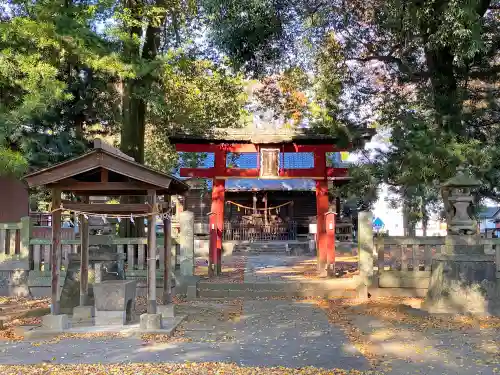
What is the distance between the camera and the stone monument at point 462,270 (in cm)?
999

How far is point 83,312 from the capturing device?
379 inches

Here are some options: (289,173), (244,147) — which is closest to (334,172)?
(289,173)

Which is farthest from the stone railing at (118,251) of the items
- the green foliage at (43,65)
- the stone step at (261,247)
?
the stone step at (261,247)

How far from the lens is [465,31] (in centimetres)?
1013

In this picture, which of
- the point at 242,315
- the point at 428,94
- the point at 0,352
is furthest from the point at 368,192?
the point at 0,352

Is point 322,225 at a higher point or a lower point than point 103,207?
lower

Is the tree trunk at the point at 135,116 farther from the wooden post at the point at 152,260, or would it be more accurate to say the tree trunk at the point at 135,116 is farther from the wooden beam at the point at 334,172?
the wooden post at the point at 152,260

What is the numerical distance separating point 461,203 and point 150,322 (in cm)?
674

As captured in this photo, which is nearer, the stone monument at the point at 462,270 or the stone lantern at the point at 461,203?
the stone monument at the point at 462,270

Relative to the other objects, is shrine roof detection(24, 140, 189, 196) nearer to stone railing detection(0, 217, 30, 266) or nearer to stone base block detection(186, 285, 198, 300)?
stone railing detection(0, 217, 30, 266)

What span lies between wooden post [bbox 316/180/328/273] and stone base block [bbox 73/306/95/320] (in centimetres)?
825

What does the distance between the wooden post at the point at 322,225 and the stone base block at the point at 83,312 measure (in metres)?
8.25

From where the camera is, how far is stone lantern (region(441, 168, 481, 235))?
34.2ft

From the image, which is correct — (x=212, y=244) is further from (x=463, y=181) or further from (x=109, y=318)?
(x=463, y=181)
